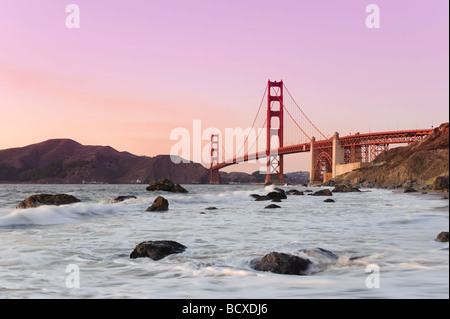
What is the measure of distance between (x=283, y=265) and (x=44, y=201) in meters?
16.2

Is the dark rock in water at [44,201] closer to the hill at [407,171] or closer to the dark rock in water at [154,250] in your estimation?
the dark rock in water at [154,250]

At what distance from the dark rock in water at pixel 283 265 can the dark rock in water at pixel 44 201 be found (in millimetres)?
14994

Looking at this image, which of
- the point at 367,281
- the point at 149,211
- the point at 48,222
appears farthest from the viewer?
the point at 149,211

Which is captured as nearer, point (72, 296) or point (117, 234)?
point (72, 296)

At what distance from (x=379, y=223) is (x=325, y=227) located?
5.20ft

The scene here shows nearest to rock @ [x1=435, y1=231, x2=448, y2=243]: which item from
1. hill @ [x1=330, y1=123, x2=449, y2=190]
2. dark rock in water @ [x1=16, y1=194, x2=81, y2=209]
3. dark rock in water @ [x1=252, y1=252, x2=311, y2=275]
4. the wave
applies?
dark rock in water @ [x1=252, y1=252, x2=311, y2=275]

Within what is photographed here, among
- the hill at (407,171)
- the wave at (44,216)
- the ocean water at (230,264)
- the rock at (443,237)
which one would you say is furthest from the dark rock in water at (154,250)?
the hill at (407,171)

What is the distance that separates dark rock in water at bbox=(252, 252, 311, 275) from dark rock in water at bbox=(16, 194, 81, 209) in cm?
1499

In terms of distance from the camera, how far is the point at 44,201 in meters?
18.9

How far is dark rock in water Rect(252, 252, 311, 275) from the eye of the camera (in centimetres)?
512

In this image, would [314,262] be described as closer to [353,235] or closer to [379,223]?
[353,235]

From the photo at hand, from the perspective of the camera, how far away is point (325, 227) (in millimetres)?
11062

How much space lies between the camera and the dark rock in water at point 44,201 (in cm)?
1827
